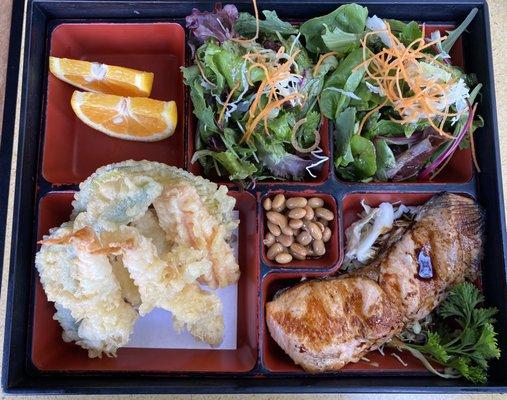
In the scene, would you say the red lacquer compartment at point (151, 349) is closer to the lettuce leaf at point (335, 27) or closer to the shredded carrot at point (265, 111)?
the shredded carrot at point (265, 111)

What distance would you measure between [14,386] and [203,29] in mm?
1554

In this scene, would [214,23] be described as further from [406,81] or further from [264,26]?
[406,81]

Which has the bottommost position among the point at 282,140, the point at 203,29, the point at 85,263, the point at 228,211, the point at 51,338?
the point at 51,338

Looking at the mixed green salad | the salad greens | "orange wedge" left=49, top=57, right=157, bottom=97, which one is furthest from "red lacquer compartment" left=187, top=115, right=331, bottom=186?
the salad greens

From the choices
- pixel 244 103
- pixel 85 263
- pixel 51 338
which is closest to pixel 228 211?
pixel 244 103

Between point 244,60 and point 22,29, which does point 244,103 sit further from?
point 22,29

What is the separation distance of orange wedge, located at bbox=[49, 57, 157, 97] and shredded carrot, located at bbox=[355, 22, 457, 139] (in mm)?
926

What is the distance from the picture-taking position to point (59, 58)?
2275 millimetres

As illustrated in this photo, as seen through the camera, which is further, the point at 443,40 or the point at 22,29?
the point at 22,29

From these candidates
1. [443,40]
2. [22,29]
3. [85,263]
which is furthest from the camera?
[22,29]

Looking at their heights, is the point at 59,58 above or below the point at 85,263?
above

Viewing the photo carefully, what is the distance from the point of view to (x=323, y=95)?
7.08 ft

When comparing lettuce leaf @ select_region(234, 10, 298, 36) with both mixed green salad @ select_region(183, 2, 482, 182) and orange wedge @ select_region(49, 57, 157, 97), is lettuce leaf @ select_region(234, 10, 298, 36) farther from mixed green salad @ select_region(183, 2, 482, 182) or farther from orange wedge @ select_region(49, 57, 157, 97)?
orange wedge @ select_region(49, 57, 157, 97)

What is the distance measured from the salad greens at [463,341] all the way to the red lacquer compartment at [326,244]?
1.42ft
